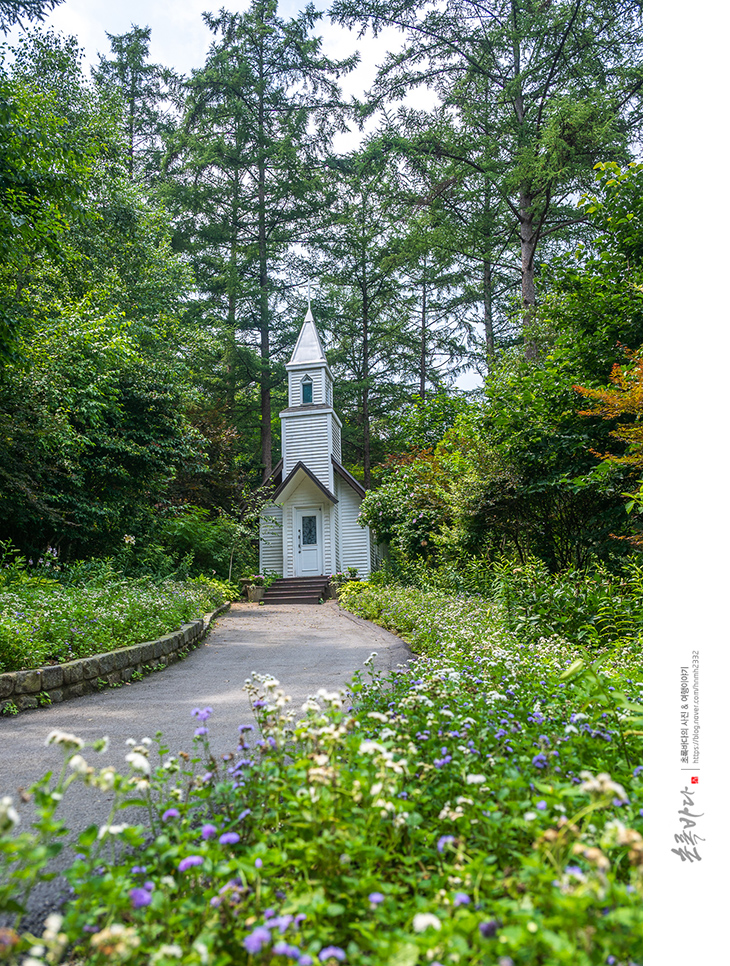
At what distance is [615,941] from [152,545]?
12182mm

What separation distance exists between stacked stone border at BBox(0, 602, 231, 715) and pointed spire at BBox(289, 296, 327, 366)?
44.8ft

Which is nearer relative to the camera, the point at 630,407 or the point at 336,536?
the point at 630,407

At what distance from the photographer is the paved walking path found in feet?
10.1

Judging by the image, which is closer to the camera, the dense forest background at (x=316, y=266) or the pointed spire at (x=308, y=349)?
the dense forest background at (x=316, y=266)

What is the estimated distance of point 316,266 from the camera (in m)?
23.5

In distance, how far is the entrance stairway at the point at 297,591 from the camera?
51.0 ft

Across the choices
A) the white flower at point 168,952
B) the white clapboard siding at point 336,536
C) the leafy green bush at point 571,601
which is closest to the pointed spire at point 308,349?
the white clapboard siding at point 336,536

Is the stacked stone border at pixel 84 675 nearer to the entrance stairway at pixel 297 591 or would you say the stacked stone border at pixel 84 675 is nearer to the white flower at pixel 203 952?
the white flower at pixel 203 952

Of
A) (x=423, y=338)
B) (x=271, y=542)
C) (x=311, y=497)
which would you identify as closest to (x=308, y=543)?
(x=271, y=542)

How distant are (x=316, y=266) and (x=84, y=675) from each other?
69.4ft

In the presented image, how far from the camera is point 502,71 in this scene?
1142 centimetres

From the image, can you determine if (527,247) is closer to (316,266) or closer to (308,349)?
(308,349)

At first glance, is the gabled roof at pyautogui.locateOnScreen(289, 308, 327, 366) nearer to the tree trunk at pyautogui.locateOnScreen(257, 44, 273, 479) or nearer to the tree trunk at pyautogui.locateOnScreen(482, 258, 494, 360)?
the tree trunk at pyautogui.locateOnScreen(257, 44, 273, 479)
